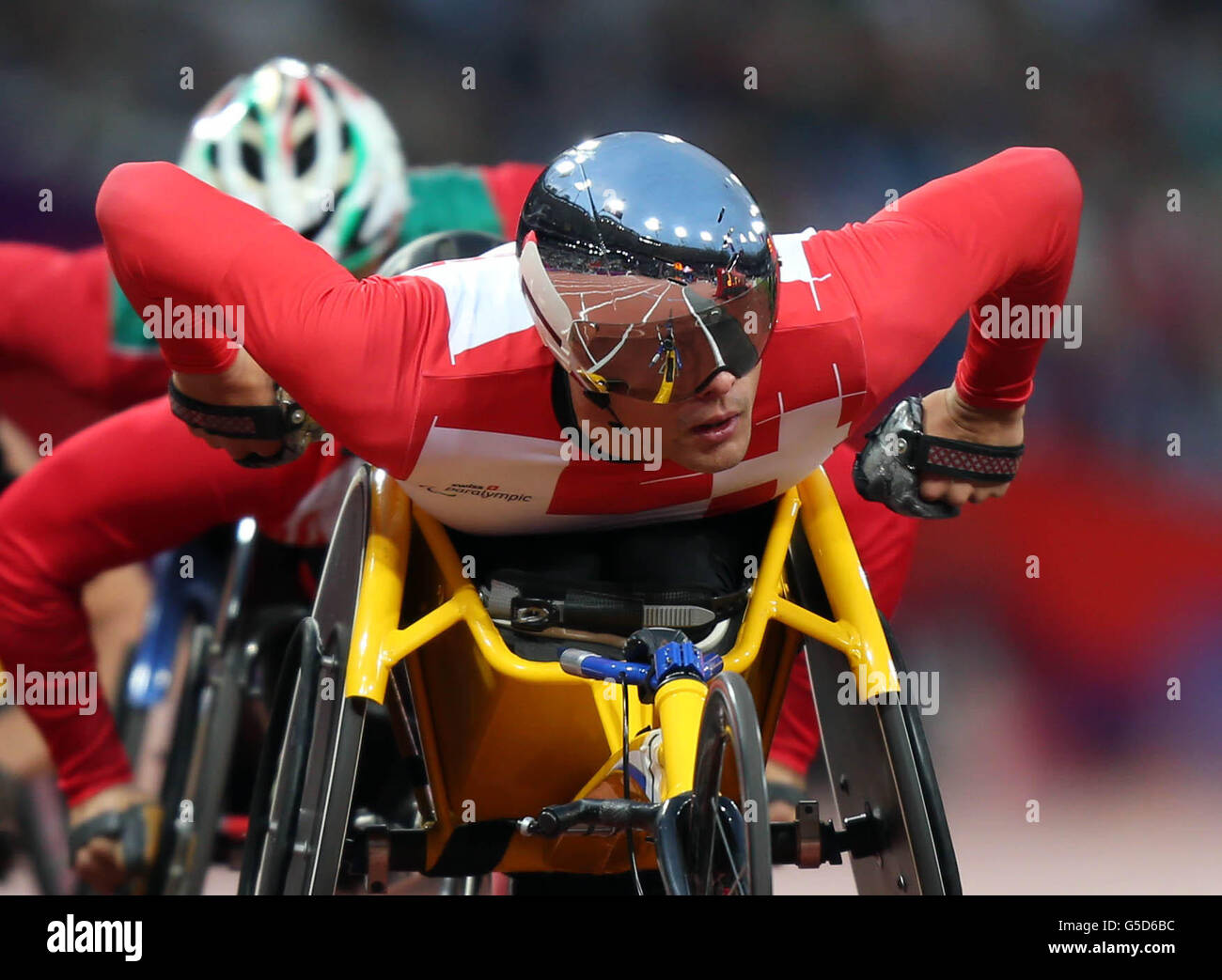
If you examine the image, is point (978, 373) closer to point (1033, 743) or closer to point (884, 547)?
point (884, 547)

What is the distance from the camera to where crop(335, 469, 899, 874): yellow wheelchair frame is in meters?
2.31

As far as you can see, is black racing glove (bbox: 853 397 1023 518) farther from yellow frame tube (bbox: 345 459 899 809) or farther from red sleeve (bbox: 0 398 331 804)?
red sleeve (bbox: 0 398 331 804)

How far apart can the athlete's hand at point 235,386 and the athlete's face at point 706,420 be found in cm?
58

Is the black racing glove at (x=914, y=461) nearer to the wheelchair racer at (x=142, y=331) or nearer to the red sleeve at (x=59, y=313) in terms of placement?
the wheelchair racer at (x=142, y=331)

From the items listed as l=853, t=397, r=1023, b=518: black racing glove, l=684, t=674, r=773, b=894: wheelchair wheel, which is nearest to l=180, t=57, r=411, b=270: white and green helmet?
l=853, t=397, r=1023, b=518: black racing glove

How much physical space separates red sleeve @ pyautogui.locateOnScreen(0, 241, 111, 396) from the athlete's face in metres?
2.72

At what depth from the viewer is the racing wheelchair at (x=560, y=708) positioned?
2229 mm

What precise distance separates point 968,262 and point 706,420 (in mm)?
535

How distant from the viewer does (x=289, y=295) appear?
2170mm

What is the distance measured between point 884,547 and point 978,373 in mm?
871

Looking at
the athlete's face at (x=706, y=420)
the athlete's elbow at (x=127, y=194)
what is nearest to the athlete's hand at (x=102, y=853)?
the athlete's elbow at (x=127, y=194)

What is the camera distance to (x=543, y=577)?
2381mm

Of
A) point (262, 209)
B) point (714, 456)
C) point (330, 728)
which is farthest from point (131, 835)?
point (714, 456)
